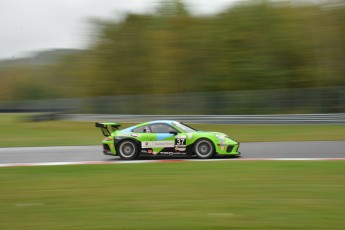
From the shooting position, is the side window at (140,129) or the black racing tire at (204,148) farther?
the side window at (140,129)

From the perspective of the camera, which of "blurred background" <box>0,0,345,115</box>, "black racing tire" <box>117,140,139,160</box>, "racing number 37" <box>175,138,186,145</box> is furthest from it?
"blurred background" <box>0,0,345,115</box>

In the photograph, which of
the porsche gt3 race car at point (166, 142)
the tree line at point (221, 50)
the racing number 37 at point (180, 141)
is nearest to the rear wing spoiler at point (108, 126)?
the porsche gt3 race car at point (166, 142)

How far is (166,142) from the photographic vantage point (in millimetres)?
13516

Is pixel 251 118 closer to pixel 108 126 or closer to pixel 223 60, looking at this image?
pixel 223 60

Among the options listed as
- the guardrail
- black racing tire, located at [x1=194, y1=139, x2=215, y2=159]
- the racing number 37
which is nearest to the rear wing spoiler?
the racing number 37

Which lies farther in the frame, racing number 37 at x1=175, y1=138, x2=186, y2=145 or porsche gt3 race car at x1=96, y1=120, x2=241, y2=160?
racing number 37 at x1=175, y1=138, x2=186, y2=145

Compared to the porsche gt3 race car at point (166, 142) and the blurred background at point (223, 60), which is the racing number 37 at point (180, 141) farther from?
the blurred background at point (223, 60)

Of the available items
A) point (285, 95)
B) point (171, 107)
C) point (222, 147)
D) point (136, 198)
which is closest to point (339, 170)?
point (222, 147)

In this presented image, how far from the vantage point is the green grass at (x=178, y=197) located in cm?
591

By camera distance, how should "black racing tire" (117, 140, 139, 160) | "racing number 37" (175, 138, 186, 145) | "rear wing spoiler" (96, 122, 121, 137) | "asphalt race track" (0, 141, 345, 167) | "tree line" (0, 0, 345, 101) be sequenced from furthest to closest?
"tree line" (0, 0, 345, 101)
"rear wing spoiler" (96, 122, 121, 137)
"black racing tire" (117, 140, 139, 160)
"asphalt race track" (0, 141, 345, 167)
"racing number 37" (175, 138, 186, 145)

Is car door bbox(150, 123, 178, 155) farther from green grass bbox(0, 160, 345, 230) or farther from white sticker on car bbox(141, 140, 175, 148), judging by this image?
green grass bbox(0, 160, 345, 230)

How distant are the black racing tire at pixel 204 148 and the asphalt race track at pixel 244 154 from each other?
2.81 feet

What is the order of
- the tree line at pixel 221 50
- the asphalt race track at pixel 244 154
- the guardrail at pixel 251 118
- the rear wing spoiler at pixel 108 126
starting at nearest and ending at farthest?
1. the asphalt race track at pixel 244 154
2. the rear wing spoiler at pixel 108 126
3. the guardrail at pixel 251 118
4. the tree line at pixel 221 50

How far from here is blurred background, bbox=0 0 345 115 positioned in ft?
99.3
